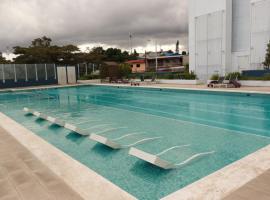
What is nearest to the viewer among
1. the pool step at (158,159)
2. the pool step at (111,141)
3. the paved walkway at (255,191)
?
the paved walkway at (255,191)

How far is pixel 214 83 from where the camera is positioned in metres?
17.9

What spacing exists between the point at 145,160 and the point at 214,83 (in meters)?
14.6

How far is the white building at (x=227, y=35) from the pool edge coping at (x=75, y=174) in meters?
20.0

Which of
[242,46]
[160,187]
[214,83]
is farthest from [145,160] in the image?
[242,46]

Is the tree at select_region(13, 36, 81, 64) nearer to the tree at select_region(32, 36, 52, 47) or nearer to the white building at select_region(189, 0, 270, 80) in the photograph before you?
the tree at select_region(32, 36, 52, 47)

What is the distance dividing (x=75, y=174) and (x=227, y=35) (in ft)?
73.0

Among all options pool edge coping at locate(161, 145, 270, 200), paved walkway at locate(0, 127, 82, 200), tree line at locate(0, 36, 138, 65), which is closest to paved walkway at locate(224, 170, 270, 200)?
pool edge coping at locate(161, 145, 270, 200)

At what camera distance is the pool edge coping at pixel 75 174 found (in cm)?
322

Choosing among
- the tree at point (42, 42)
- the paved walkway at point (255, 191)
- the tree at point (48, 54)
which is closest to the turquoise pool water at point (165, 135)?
the paved walkway at point (255, 191)

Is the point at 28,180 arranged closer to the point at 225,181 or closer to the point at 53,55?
the point at 225,181

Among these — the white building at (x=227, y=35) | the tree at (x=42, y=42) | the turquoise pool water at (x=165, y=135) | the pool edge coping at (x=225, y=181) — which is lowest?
the turquoise pool water at (x=165, y=135)

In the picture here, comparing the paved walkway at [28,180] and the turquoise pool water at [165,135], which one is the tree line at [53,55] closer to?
the turquoise pool water at [165,135]

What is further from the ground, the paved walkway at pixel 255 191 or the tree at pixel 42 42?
the tree at pixel 42 42

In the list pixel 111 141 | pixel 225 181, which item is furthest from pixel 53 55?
pixel 225 181
